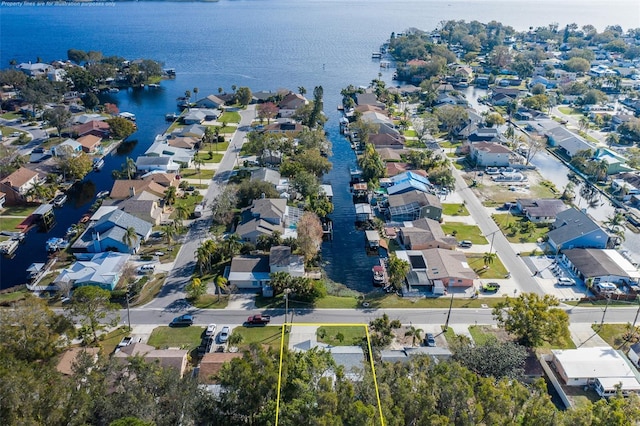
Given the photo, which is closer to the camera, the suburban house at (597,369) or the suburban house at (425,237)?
the suburban house at (597,369)

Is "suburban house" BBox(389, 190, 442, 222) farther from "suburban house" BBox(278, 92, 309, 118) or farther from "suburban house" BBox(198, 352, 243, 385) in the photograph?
"suburban house" BBox(278, 92, 309, 118)

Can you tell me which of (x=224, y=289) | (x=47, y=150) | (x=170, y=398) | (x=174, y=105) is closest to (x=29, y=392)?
(x=170, y=398)

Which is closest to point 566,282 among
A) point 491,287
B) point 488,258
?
point 488,258

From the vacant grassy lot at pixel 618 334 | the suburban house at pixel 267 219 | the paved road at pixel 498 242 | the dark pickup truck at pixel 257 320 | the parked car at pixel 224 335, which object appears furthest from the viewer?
the suburban house at pixel 267 219

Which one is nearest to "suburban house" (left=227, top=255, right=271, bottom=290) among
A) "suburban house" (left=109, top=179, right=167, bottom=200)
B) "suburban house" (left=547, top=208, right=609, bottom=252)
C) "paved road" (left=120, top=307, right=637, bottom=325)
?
"paved road" (left=120, top=307, right=637, bottom=325)

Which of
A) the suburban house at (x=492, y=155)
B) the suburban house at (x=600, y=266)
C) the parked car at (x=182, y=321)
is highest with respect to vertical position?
the suburban house at (x=492, y=155)

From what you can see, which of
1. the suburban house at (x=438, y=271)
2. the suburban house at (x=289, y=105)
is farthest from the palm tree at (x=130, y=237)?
the suburban house at (x=289, y=105)

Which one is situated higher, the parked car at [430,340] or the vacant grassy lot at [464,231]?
the vacant grassy lot at [464,231]

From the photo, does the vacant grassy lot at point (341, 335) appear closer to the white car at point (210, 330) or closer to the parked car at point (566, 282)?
the white car at point (210, 330)
